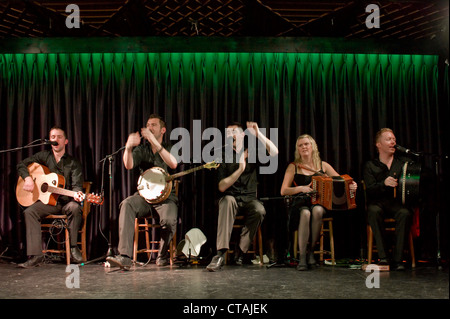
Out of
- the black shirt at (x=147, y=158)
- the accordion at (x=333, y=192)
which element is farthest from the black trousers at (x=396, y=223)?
the black shirt at (x=147, y=158)

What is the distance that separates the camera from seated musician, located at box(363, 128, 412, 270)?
4077 millimetres

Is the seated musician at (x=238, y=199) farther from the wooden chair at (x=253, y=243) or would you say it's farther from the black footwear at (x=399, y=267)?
the black footwear at (x=399, y=267)

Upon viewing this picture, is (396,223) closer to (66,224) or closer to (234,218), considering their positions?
(234,218)

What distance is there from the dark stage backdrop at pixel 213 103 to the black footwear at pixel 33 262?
884 mm

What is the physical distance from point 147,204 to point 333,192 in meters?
2.00

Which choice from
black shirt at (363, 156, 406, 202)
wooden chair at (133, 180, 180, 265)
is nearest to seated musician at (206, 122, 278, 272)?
wooden chair at (133, 180, 180, 265)

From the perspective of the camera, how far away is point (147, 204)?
4.34 metres

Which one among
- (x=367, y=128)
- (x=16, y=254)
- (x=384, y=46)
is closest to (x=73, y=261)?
(x=16, y=254)

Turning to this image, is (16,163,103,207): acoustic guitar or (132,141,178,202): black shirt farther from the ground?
(132,141,178,202): black shirt

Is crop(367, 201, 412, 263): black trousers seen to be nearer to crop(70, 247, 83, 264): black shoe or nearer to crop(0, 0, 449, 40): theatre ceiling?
crop(0, 0, 449, 40): theatre ceiling

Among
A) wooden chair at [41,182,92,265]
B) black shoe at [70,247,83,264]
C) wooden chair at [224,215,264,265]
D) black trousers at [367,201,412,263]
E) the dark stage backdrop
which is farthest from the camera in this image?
the dark stage backdrop

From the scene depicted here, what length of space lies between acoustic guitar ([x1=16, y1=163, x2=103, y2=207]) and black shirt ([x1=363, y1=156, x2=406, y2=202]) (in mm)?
3005

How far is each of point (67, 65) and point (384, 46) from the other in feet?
13.7

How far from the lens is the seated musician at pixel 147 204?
4.06 meters
